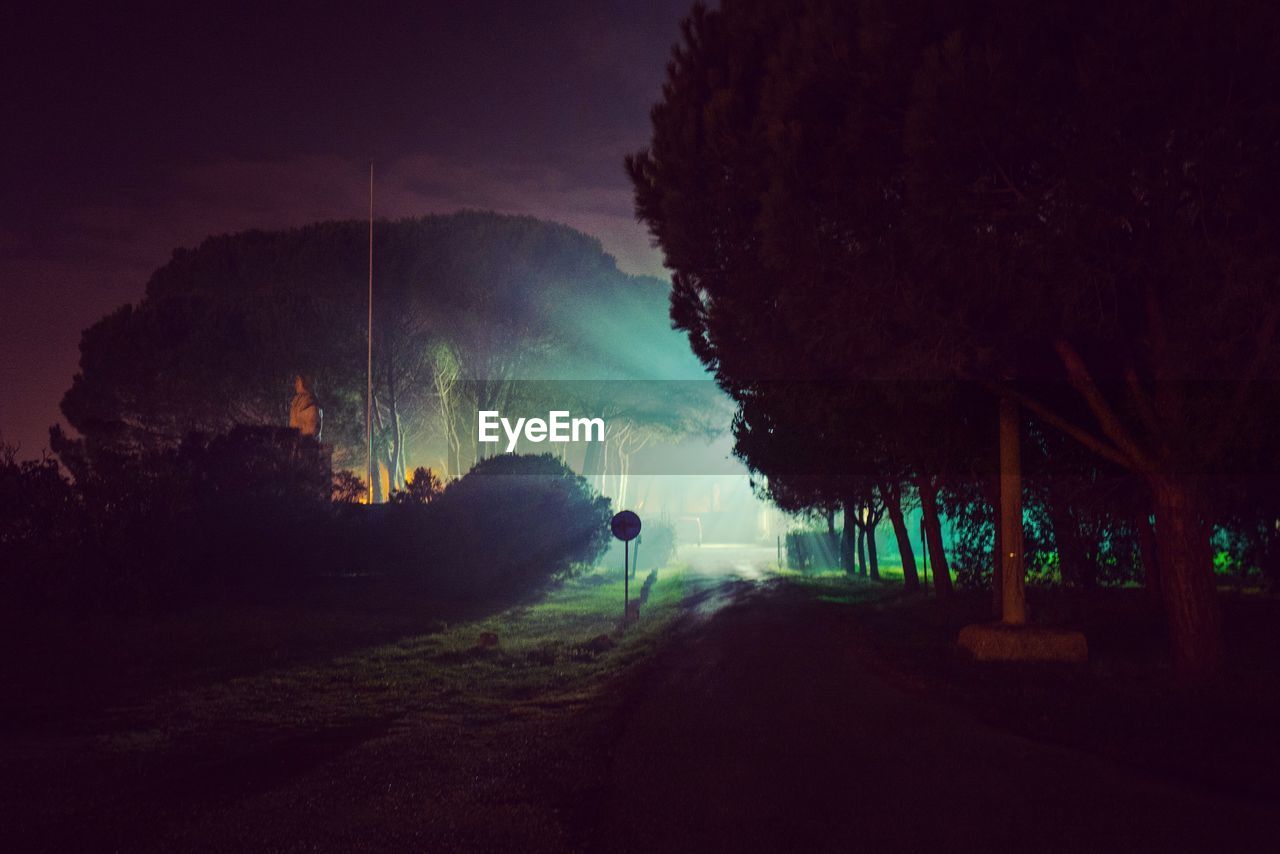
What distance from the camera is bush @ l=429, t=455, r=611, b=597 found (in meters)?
29.9

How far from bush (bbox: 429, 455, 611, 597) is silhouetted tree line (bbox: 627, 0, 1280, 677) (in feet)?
54.8

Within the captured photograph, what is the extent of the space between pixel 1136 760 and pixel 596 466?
1854 inches

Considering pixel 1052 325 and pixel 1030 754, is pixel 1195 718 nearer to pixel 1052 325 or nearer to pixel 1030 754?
pixel 1030 754

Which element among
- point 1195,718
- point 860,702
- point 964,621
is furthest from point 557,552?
point 1195,718

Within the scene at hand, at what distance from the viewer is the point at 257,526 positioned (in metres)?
25.9

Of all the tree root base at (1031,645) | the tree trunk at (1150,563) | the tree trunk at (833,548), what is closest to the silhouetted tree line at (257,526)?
the tree root base at (1031,645)

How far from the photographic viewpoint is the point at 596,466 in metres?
54.3

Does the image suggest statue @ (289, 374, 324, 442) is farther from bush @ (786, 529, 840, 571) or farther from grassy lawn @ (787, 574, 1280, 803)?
bush @ (786, 529, 840, 571)

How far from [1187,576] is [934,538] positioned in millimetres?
16382

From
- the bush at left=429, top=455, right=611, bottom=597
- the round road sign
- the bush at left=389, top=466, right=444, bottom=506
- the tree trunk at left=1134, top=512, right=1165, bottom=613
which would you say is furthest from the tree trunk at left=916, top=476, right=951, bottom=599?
the bush at left=389, top=466, right=444, bottom=506

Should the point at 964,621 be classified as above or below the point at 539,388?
below

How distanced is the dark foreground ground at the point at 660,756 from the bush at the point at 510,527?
1418 cm

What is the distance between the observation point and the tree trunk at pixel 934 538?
86.9 feet

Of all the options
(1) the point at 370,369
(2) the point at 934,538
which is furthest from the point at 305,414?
(2) the point at 934,538
